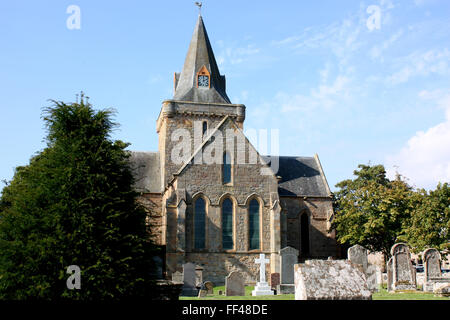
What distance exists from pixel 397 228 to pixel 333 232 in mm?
5124

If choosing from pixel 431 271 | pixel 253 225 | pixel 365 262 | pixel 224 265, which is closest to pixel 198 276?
pixel 224 265

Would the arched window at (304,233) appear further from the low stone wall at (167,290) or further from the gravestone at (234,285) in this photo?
the low stone wall at (167,290)

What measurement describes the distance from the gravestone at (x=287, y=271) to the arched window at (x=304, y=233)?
1272 cm

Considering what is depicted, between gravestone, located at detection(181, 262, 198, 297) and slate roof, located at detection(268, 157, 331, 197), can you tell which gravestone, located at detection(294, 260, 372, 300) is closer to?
gravestone, located at detection(181, 262, 198, 297)

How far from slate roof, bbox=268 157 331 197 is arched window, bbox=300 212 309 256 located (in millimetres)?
1855

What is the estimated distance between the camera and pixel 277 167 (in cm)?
4141

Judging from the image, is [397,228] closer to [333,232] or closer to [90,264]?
[333,232]

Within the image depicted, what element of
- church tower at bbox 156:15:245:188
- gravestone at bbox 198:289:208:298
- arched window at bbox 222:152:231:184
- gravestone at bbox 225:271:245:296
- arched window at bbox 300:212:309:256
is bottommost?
gravestone at bbox 198:289:208:298

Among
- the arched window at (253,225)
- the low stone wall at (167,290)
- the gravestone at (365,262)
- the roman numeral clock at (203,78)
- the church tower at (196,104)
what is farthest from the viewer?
the roman numeral clock at (203,78)

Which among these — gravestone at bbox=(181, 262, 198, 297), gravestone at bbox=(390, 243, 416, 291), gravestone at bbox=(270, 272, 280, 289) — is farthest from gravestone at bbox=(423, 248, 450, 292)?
gravestone at bbox=(181, 262, 198, 297)

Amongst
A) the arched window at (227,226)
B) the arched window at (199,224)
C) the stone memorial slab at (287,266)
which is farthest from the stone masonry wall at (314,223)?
the stone memorial slab at (287,266)

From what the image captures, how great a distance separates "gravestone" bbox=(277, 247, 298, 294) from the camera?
24.3m

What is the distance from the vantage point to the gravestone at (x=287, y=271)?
958 inches
